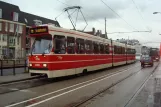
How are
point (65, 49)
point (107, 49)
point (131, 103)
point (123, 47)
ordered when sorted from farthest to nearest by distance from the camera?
point (123, 47) → point (107, 49) → point (65, 49) → point (131, 103)

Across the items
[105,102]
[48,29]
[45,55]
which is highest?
[48,29]

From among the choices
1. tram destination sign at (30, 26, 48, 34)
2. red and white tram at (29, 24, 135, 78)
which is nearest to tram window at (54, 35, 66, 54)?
red and white tram at (29, 24, 135, 78)

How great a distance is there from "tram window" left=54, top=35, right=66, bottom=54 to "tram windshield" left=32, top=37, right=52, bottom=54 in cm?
47

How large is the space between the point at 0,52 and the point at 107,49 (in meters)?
15.1

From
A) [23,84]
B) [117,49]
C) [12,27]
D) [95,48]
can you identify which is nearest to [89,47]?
[95,48]

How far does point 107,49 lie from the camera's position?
3184 centimetres

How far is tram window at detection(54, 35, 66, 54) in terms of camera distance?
1857 cm

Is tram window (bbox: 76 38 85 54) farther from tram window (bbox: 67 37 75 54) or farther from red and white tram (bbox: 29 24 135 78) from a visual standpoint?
tram window (bbox: 67 37 75 54)

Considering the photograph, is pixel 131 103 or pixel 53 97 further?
pixel 53 97

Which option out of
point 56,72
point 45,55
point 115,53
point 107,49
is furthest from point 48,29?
point 115,53

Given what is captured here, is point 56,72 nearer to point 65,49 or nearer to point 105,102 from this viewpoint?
point 65,49

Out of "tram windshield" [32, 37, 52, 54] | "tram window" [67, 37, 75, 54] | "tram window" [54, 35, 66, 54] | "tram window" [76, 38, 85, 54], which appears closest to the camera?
"tram windshield" [32, 37, 52, 54]

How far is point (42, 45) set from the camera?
18.5 meters

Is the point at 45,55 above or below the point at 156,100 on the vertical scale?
above
